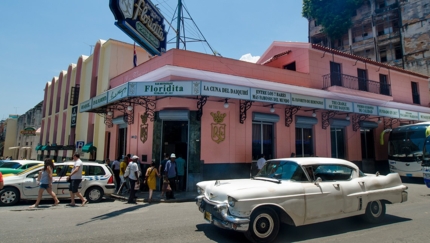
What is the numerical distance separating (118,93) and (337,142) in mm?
13375

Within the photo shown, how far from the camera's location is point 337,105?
14586mm

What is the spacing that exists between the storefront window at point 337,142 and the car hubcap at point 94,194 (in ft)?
43.9

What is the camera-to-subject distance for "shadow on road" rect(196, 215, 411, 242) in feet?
17.1

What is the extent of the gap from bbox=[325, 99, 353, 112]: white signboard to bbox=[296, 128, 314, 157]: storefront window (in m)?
2.08

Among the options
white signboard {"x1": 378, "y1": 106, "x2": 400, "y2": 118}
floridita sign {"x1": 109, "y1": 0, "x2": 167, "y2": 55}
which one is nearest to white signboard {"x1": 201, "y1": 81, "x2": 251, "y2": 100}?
floridita sign {"x1": 109, "y1": 0, "x2": 167, "y2": 55}

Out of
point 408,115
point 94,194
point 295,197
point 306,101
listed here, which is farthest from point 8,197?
point 408,115

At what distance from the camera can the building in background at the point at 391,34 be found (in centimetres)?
3438

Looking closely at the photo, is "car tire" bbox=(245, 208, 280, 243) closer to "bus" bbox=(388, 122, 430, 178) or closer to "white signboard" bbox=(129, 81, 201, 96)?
"white signboard" bbox=(129, 81, 201, 96)

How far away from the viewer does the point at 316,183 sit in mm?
5570

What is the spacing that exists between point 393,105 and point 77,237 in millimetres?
20442

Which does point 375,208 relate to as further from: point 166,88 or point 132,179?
point 166,88

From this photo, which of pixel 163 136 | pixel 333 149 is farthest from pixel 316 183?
pixel 333 149

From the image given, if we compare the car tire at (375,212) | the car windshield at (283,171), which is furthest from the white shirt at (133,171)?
the car tire at (375,212)

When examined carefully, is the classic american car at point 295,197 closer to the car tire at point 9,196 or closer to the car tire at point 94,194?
the car tire at point 94,194
